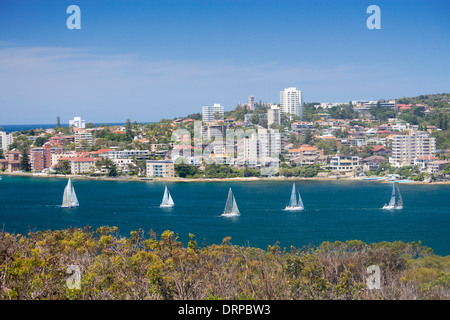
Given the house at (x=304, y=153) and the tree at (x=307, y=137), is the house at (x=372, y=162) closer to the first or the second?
the house at (x=304, y=153)

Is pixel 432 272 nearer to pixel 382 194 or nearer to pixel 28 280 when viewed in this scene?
pixel 28 280

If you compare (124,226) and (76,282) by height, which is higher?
(76,282)

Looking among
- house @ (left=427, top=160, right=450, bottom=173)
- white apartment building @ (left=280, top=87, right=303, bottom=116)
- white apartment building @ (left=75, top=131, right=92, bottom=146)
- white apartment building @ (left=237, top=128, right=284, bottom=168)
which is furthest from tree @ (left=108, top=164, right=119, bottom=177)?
white apartment building @ (left=280, top=87, right=303, bottom=116)

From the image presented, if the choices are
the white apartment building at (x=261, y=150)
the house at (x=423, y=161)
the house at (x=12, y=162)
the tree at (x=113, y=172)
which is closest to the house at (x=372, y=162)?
the house at (x=423, y=161)

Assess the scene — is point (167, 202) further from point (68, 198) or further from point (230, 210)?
point (68, 198)

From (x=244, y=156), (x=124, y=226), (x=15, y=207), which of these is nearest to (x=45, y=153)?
(x=244, y=156)

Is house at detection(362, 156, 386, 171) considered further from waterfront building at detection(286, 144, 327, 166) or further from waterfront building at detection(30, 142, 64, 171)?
waterfront building at detection(30, 142, 64, 171)

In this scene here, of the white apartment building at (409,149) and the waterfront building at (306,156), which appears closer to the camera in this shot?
the white apartment building at (409,149)
